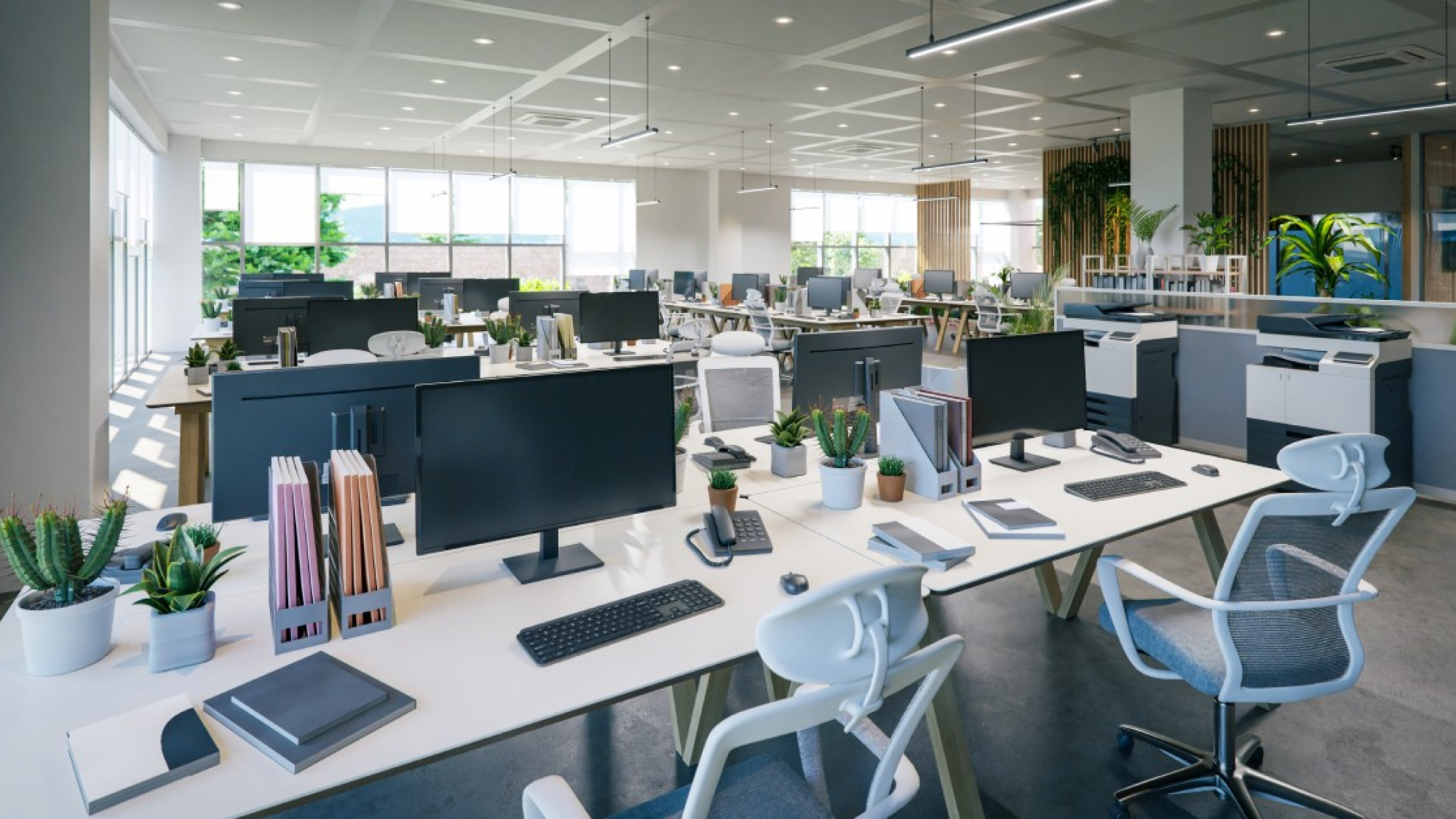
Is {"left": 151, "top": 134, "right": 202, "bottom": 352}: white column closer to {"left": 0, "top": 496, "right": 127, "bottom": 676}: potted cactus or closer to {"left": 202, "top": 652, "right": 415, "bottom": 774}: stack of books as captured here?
{"left": 0, "top": 496, "right": 127, "bottom": 676}: potted cactus

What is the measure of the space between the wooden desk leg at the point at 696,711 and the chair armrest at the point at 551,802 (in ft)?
3.38

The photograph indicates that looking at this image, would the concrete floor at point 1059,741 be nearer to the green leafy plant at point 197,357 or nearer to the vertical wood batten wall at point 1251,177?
the green leafy plant at point 197,357

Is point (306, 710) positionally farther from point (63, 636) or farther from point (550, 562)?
point (550, 562)

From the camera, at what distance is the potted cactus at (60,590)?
1468 mm

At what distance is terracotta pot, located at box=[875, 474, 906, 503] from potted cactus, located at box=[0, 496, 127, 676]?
6.09 ft

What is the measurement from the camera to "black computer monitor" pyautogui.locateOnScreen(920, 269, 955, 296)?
14312 millimetres

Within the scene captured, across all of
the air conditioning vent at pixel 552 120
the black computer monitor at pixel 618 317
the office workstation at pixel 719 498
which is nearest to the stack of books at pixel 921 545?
the office workstation at pixel 719 498

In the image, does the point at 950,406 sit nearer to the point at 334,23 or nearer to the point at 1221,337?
the point at 1221,337

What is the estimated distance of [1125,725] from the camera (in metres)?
2.55

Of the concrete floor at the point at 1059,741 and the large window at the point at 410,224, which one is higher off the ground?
the large window at the point at 410,224

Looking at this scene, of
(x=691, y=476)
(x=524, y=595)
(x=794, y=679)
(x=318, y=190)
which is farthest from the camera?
(x=318, y=190)

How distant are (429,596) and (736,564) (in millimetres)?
690

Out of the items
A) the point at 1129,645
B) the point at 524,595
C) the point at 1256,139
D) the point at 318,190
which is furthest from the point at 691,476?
the point at 318,190

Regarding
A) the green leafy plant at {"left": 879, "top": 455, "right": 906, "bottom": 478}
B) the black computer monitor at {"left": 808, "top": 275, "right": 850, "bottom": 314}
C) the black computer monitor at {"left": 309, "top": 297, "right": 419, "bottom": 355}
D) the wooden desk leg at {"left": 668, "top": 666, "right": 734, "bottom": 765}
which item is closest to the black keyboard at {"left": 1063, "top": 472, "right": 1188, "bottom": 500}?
the green leafy plant at {"left": 879, "top": 455, "right": 906, "bottom": 478}
